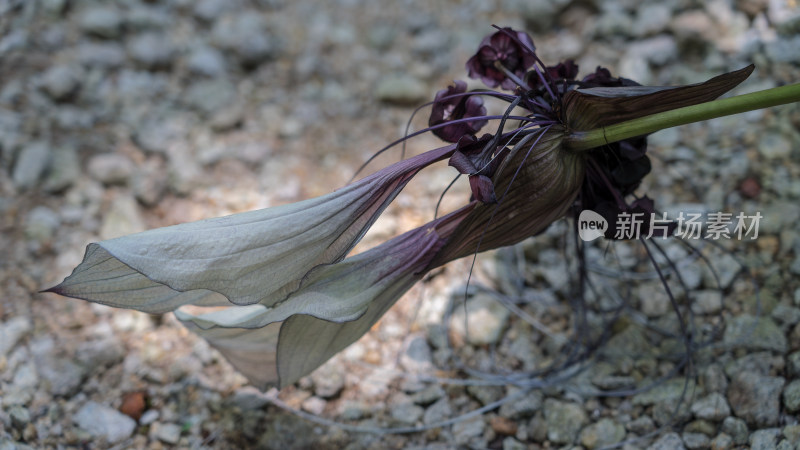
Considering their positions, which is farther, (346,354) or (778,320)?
(346,354)

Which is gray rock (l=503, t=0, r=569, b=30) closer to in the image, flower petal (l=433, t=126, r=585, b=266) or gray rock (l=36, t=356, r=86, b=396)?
flower petal (l=433, t=126, r=585, b=266)

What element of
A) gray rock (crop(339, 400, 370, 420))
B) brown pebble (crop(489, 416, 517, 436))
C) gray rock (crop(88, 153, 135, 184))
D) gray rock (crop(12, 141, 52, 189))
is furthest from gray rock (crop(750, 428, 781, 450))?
gray rock (crop(12, 141, 52, 189))

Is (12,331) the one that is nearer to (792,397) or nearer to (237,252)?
(237,252)

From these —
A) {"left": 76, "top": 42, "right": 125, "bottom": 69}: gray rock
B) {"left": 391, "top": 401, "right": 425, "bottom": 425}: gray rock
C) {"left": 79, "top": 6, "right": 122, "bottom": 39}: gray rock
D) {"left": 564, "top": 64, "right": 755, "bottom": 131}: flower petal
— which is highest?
{"left": 79, "top": 6, "right": 122, "bottom": 39}: gray rock

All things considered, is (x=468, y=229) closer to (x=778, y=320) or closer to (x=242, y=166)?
(x=778, y=320)

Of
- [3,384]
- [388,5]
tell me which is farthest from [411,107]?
[3,384]

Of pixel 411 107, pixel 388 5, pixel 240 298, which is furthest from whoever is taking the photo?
pixel 388 5
